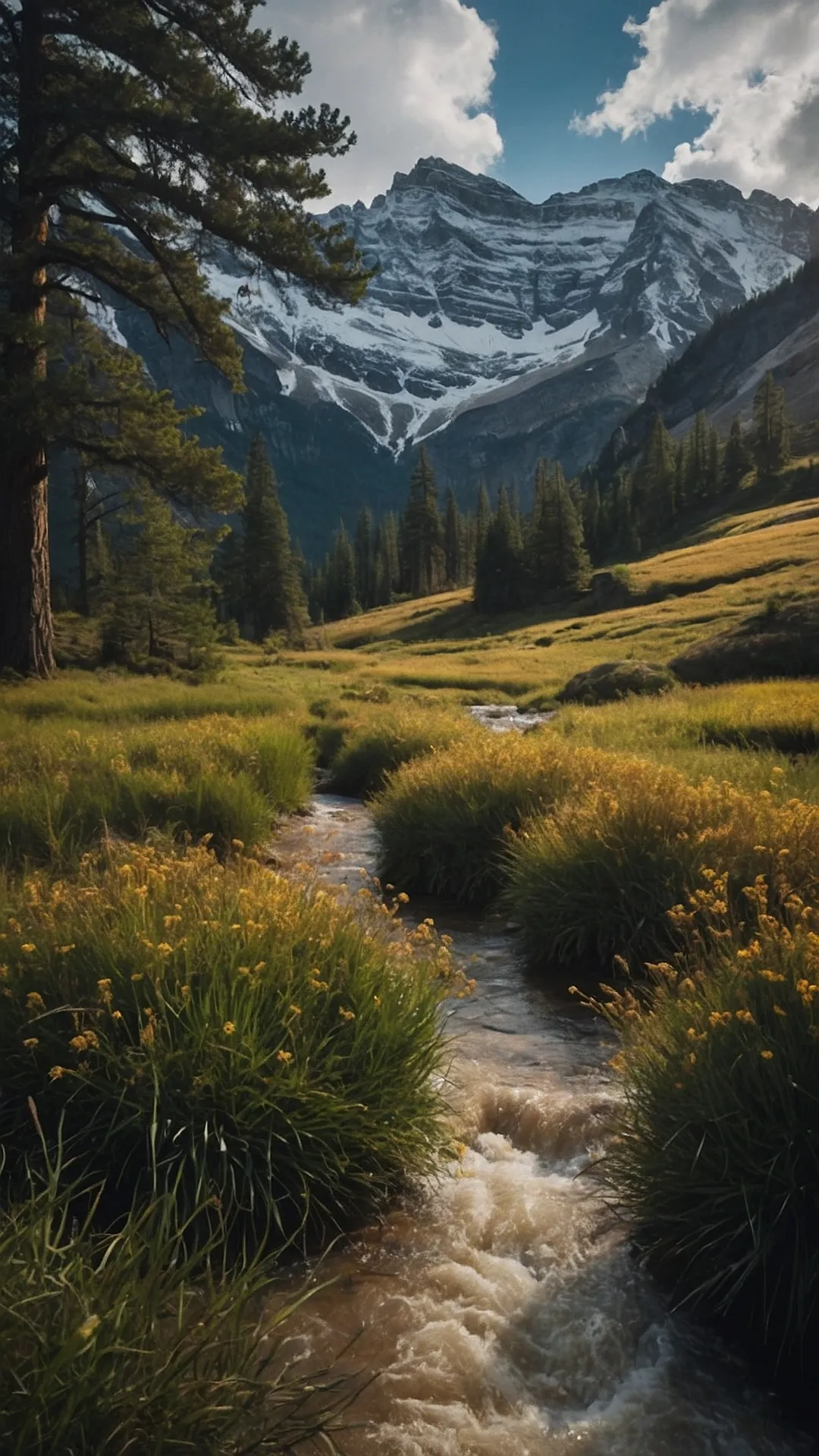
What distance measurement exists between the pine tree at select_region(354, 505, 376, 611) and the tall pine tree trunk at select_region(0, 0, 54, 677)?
4411 inches

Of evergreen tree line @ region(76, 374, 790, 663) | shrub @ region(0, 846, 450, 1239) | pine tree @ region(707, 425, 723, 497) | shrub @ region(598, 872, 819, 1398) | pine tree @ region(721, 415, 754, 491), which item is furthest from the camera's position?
pine tree @ region(707, 425, 723, 497)

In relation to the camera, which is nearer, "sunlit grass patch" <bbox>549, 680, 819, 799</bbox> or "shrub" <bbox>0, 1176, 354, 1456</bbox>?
"shrub" <bbox>0, 1176, 354, 1456</bbox>

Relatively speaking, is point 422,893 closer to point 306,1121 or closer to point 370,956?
point 370,956

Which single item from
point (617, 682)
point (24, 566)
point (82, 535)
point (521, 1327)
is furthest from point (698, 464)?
point (521, 1327)

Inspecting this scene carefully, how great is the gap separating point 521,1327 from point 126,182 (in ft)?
58.6

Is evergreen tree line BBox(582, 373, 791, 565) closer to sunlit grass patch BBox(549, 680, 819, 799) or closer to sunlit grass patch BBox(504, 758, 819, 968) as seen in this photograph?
sunlit grass patch BBox(549, 680, 819, 799)

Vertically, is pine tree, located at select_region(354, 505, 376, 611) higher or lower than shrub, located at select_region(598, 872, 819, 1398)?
higher

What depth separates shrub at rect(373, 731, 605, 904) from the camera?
9.17 meters

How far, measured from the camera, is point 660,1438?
284 cm

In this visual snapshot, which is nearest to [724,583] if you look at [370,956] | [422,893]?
[422,893]

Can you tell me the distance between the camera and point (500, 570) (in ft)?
261

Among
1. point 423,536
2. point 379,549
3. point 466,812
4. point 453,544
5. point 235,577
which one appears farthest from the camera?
point 379,549

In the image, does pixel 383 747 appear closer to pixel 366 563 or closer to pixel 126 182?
pixel 126 182

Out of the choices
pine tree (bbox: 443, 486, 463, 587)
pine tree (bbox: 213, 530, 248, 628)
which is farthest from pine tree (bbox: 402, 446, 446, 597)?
pine tree (bbox: 213, 530, 248, 628)
